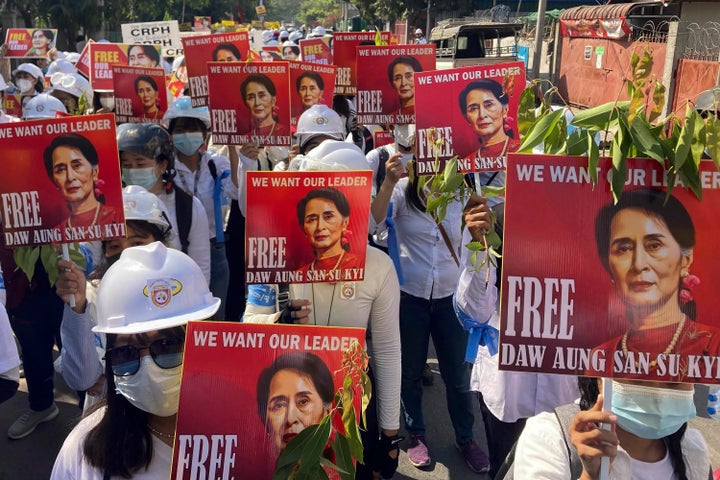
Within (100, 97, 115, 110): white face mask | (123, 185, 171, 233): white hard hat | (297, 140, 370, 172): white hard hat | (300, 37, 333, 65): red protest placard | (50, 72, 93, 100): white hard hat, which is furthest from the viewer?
(300, 37, 333, 65): red protest placard

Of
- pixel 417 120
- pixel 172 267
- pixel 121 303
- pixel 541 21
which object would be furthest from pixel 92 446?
pixel 541 21

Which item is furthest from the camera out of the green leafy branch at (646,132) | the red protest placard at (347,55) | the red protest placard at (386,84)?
the red protest placard at (347,55)

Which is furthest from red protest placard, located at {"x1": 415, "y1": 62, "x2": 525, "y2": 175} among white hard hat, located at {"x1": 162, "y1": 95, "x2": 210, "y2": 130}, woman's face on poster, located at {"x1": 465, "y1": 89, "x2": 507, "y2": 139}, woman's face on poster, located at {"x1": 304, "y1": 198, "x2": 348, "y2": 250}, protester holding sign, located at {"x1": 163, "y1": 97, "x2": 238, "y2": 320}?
white hard hat, located at {"x1": 162, "y1": 95, "x2": 210, "y2": 130}

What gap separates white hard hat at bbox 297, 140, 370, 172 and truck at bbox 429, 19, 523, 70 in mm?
20631

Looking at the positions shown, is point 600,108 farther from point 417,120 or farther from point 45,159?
point 45,159

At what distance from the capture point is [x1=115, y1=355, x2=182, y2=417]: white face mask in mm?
2188

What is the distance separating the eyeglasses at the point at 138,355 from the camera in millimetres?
2201

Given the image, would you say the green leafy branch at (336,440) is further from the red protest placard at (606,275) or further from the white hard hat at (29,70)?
the white hard hat at (29,70)

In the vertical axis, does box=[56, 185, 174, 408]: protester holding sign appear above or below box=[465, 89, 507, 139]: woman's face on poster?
below

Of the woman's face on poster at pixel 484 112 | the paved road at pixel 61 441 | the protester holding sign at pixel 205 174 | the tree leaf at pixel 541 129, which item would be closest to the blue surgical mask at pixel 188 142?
the protester holding sign at pixel 205 174

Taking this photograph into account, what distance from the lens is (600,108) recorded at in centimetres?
186

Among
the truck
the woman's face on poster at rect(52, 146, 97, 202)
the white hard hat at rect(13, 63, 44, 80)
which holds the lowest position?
the woman's face on poster at rect(52, 146, 97, 202)

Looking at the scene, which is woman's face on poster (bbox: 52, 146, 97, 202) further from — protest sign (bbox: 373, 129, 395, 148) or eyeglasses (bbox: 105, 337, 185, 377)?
protest sign (bbox: 373, 129, 395, 148)

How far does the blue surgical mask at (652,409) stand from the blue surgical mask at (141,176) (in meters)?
2.96
